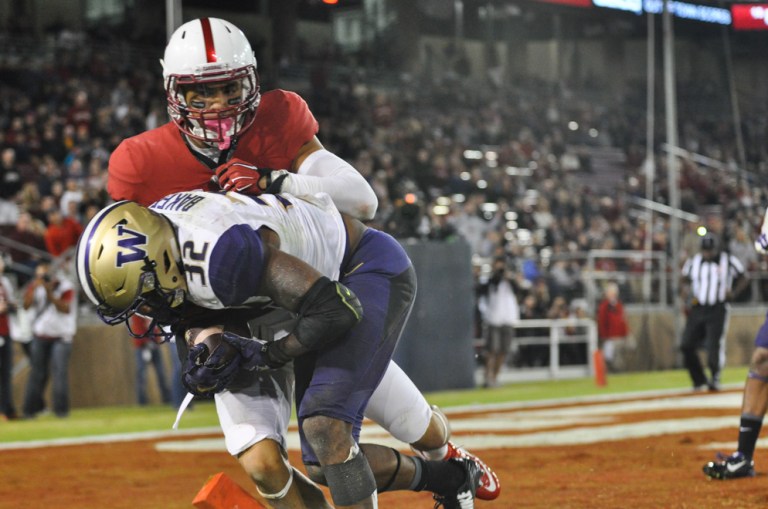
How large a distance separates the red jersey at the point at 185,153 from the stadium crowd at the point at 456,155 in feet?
26.3

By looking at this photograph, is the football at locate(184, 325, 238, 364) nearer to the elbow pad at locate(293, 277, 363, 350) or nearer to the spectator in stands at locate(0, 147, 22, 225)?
the elbow pad at locate(293, 277, 363, 350)

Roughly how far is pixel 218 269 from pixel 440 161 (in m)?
16.1

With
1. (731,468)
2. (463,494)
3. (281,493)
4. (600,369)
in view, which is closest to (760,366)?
(731,468)

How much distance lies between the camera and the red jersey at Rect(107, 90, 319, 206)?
3.54m

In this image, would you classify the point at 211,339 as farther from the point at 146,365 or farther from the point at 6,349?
the point at 146,365

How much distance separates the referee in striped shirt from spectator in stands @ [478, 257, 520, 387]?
215 centimetres

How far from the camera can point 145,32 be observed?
63.8ft

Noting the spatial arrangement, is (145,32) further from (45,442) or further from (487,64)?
(45,442)

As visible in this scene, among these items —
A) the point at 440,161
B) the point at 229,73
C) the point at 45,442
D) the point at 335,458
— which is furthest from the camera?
the point at 440,161

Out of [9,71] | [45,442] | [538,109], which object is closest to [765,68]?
[538,109]

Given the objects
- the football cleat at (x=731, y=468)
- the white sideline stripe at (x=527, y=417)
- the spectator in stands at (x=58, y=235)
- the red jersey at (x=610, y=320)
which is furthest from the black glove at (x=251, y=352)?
the red jersey at (x=610, y=320)

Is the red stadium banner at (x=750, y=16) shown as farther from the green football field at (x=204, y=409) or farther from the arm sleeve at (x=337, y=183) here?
the arm sleeve at (x=337, y=183)

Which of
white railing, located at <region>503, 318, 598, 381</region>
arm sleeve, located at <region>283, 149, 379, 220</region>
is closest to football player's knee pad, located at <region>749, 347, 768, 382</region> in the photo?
arm sleeve, located at <region>283, 149, 379, 220</region>

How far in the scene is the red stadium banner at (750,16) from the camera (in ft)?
83.4
